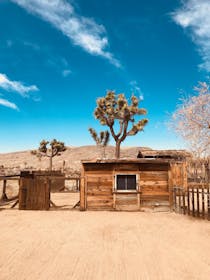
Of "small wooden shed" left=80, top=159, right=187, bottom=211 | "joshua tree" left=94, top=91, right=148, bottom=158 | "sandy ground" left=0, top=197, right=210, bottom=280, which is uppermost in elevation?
"joshua tree" left=94, top=91, right=148, bottom=158

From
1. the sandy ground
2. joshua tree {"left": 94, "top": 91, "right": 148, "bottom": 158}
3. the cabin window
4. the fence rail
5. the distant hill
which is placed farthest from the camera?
the distant hill

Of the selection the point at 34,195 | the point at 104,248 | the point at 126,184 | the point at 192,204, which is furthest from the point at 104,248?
the point at 34,195

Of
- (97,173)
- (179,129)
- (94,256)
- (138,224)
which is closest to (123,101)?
(179,129)

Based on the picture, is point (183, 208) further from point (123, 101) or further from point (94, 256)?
point (123, 101)

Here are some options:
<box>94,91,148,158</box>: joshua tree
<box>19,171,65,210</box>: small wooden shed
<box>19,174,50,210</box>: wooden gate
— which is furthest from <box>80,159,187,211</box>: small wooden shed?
<box>94,91,148,158</box>: joshua tree

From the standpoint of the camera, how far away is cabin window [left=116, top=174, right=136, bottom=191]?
492 inches

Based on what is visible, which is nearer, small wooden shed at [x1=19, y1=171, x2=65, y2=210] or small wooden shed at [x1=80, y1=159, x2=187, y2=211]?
small wooden shed at [x1=80, y1=159, x2=187, y2=211]

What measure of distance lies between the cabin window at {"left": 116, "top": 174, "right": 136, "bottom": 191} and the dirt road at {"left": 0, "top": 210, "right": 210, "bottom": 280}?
214 cm

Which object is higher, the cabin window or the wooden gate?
the cabin window

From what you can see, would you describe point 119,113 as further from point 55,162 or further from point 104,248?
point 55,162

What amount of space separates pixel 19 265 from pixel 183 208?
27.8 feet

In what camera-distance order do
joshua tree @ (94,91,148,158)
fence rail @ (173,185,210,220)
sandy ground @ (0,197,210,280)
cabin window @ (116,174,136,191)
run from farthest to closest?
joshua tree @ (94,91,148,158) < cabin window @ (116,174,136,191) < fence rail @ (173,185,210,220) < sandy ground @ (0,197,210,280)

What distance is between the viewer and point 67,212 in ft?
39.0

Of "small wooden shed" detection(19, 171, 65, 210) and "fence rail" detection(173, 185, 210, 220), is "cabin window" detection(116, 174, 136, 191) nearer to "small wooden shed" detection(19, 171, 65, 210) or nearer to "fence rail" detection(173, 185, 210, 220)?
"fence rail" detection(173, 185, 210, 220)
